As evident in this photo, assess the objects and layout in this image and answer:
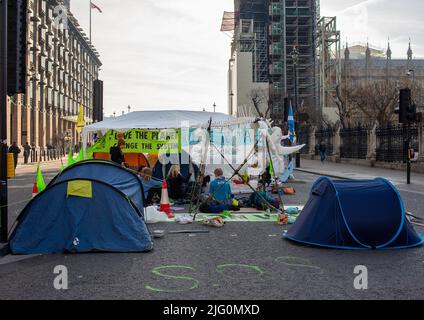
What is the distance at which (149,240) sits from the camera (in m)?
8.30

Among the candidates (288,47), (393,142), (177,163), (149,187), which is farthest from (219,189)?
(288,47)

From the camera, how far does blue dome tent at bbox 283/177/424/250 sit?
8234 mm

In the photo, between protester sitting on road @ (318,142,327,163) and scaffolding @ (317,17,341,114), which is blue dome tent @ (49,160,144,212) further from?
scaffolding @ (317,17,341,114)

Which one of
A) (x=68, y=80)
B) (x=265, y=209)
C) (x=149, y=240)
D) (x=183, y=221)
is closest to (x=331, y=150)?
(x=265, y=209)

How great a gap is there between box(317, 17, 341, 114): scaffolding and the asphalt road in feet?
243

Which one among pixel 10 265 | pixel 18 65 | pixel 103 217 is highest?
pixel 18 65

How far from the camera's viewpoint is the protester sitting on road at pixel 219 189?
13.3m

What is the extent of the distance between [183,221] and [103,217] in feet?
10.7

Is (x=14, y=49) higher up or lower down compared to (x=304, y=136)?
higher up

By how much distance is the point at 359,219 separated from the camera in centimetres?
820

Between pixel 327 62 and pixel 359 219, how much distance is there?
80.4 metres

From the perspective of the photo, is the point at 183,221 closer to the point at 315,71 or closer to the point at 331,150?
the point at 331,150

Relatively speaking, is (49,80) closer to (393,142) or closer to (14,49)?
(393,142)

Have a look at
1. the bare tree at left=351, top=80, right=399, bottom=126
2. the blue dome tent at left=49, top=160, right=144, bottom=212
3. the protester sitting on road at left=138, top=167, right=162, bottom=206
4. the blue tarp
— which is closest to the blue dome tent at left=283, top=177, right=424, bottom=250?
the blue dome tent at left=49, top=160, right=144, bottom=212
